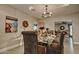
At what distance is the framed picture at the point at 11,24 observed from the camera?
2.03m

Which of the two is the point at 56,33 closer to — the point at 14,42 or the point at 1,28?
the point at 14,42

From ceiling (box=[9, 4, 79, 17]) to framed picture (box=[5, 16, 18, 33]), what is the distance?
0.78 ft

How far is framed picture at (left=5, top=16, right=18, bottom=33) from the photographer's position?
6.65 ft

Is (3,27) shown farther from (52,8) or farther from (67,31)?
(67,31)

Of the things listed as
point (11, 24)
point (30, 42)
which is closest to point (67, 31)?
point (30, 42)

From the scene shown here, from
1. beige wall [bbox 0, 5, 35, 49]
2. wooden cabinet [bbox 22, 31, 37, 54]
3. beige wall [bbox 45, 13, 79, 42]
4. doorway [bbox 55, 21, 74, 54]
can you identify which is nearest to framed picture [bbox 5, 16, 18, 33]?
beige wall [bbox 0, 5, 35, 49]

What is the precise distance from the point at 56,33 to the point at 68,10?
1.64 ft

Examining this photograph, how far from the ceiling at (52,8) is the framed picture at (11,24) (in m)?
0.24

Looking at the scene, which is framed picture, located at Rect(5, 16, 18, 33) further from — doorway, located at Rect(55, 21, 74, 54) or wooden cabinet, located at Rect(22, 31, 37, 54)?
doorway, located at Rect(55, 21, 74, 54)

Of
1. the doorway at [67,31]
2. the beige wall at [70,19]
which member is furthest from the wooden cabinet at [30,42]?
the doorway at [67,31]

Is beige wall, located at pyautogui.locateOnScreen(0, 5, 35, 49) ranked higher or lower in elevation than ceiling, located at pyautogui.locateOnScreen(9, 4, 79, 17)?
lower

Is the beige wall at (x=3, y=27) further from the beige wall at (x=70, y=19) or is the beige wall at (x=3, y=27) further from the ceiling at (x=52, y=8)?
the beige wall at (x=70, y=19)

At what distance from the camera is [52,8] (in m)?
2.09
